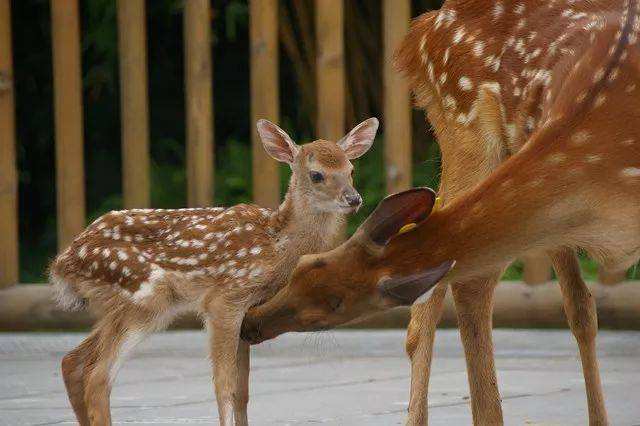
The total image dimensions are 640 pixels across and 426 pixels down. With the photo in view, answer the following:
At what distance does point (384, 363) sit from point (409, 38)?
2.05 metres

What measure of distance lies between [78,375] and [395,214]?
1.99 m

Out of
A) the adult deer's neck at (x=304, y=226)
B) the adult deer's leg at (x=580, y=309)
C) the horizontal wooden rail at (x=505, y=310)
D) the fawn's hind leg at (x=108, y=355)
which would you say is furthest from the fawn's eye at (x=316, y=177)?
the horizontal wooden rail at (x=505, y=310)

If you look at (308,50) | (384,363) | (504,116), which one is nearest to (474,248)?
(504,116)

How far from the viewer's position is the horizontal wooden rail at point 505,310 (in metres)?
7.93

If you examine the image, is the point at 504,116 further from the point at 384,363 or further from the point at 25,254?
the point at 25,254

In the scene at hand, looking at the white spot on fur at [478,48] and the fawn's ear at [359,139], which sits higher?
the white spot on fur at [478,48]

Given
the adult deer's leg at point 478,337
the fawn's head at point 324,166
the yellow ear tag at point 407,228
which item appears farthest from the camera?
the fawn's head at point 324,166

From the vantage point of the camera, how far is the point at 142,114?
8195mm

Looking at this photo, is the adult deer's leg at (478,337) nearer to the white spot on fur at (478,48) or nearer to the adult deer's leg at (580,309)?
the adult deer's leg at (580,309)

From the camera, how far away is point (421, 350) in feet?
19.2

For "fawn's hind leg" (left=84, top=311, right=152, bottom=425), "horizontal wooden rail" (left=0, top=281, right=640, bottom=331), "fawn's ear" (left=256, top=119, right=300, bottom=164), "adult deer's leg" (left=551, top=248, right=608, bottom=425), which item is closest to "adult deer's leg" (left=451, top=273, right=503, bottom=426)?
"adult deer's leg" (left=551, top=248, right=608, bottom=425)

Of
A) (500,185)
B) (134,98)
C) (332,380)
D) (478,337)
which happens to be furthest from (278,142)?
(134,98)

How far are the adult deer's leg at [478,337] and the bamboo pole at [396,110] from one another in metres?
2.47

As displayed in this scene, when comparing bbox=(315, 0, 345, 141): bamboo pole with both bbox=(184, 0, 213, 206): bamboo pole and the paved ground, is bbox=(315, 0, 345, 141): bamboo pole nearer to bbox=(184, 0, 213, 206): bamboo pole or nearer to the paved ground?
bbox=(184, 0, 213, 206): bamboo pole
